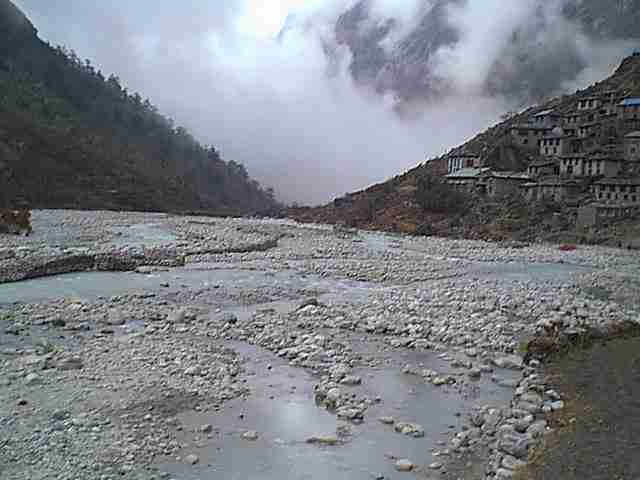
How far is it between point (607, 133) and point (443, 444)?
57.2 metres

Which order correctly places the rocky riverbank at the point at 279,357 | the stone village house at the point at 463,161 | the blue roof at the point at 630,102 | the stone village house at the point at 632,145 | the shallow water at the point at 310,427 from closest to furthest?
1. the shallow water at the point at 310,427
2. the rocky riverbank at the point at 279,357
3. the stone village house at the point at 632,145
4. the blue roof at the point at 630,102
5. the stone village house at the point at 463,161

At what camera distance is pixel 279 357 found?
13.2m

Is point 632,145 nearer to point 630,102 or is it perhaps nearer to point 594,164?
point 594,164

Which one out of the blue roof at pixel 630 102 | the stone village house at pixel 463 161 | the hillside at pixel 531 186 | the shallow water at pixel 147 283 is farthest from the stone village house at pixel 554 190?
the shallow water at pixel 147 283

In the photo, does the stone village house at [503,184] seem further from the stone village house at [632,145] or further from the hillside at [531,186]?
the stone village house at [632,145]

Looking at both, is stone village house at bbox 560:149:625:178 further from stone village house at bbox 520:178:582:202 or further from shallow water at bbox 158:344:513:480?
shallow water at bbox 158:344:513:480

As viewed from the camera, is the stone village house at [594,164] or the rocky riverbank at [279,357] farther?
the stone village house at [594,164]

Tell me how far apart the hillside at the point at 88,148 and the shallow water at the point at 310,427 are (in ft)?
189

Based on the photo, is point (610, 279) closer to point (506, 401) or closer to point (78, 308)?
point (506, 401)

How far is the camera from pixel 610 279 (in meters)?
24.6

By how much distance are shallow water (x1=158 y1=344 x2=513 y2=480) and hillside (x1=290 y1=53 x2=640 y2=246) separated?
3449 centimetres

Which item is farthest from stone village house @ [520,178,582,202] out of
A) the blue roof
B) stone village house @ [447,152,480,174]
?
the blue roof

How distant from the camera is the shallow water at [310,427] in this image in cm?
835

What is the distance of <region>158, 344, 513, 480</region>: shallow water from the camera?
8.35 metres
